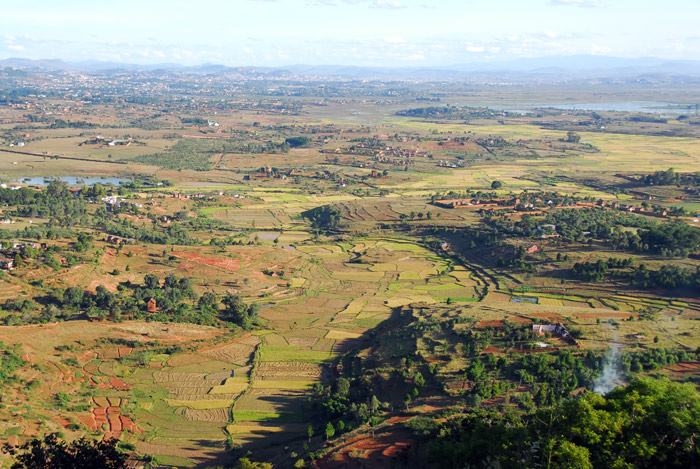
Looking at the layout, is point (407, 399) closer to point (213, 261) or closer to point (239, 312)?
point (239, 312)

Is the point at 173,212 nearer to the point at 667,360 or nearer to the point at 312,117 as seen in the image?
the point at 667,360

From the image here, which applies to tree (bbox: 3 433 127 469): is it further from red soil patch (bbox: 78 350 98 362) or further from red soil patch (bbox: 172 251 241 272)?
red soil patch (bbox: 172 251 241 272)

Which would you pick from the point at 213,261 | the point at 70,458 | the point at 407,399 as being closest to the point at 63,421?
the point at 70,458

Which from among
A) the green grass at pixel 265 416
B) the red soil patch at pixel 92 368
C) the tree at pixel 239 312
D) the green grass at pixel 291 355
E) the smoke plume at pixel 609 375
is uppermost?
the smoke plume at pixel 609 375

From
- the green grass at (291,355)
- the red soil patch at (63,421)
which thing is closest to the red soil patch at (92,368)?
the red soil patch at (63,421)

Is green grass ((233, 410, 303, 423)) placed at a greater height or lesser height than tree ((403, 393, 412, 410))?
lesser

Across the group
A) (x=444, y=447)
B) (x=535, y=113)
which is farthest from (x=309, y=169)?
Answer: (x=535, y=113)

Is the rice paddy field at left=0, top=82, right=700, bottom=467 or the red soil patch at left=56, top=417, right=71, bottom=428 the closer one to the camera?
the red soil patch at left=56, top=417, right=71, bottom=428

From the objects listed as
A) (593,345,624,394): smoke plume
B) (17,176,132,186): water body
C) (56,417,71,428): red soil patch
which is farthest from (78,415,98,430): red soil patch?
(17,176,132,186): water body

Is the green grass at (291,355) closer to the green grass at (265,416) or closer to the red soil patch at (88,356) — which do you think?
the green grass at (265,416)
